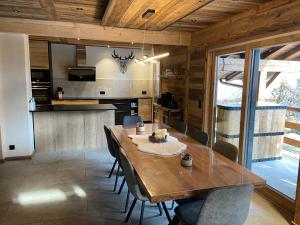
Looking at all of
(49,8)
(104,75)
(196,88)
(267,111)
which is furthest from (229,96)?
(104,75)

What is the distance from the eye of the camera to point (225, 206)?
157cm

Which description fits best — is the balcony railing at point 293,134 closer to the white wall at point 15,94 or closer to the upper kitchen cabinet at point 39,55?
the white wall at point 15,94

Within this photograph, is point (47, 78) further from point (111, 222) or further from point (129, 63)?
point (111, 222)

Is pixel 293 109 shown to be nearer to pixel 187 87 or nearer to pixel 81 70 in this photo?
pixel 187 87

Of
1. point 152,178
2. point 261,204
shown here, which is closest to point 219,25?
point 261,204

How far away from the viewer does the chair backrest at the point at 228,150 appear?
238cm

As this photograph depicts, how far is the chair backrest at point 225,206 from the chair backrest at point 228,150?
76cm

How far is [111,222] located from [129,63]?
632 cm

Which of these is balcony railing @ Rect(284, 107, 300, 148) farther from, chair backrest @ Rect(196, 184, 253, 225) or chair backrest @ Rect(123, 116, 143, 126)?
chair backrest @ Rect(123, 116, 143, 126)

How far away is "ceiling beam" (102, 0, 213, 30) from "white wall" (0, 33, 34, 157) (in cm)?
157

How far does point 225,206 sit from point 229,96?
2636 millimetres

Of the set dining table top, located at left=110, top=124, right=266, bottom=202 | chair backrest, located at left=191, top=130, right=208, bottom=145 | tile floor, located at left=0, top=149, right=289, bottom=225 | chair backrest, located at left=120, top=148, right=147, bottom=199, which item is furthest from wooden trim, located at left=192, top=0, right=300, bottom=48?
chair backrest, located at left=120, top=148, right=147, bottom=199

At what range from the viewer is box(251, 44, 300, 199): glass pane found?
284 centimetres

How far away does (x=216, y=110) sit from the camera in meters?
4.19
